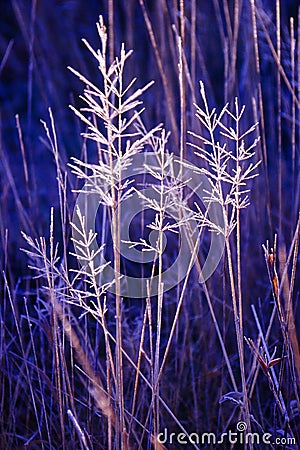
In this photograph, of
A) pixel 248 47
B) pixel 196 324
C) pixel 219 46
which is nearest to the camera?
pixel 196 324

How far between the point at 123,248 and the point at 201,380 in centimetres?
56

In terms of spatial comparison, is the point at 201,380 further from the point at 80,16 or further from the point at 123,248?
the point at 80,16

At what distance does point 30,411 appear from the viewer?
125 cm

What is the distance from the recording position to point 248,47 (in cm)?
170

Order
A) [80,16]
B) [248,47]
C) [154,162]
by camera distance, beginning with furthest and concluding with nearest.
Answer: [80,16], [154,162], [248,47]

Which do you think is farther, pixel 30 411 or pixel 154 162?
pixel 154 162

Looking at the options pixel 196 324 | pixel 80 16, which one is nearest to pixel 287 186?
pixel 196 324

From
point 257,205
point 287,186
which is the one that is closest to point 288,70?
point 287,186

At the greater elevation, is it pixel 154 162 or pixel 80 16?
pixel 80 16

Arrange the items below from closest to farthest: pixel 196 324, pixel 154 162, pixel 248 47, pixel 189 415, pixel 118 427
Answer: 1. pixel 118 427
2. pixel 189 415
3. pixel 196 324
4. pixel 248 47
5. pixel 154 162

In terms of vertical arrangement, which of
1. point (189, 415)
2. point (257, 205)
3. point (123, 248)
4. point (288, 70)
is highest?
point (288, 70)

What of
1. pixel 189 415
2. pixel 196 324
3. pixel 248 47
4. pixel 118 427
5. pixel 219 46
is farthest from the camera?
pixel 219 46

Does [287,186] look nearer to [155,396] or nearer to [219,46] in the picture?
[219,46]

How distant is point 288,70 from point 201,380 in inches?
50.9
